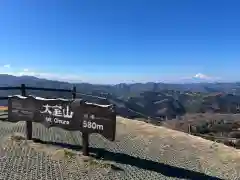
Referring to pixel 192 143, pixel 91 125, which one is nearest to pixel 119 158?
pixel 91 125

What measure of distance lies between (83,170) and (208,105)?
134 meters

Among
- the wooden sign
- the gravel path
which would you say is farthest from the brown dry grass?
the wooden sign

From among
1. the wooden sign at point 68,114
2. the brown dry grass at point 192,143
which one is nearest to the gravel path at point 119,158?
the brown dry grass at point 192,143

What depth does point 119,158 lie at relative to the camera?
9.95 meters

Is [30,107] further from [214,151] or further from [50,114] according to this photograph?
[214,151]

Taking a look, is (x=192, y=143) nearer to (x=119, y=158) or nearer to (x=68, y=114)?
(x=119, y=158)

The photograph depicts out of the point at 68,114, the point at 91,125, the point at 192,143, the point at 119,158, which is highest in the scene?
the point at 68,114

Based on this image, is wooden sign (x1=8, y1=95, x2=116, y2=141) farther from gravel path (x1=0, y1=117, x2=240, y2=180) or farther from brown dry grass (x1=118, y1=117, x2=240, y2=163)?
brown dry grass (x1=118, y1=117, x2=240, y2=163)

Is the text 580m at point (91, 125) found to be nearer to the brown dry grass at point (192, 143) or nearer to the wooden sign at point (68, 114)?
the wooden sign at point (68, 114)

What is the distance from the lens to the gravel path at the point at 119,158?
8.29 m

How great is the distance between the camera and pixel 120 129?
14.7 metres

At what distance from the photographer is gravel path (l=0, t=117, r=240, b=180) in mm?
8289

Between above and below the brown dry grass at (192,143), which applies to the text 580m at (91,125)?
above

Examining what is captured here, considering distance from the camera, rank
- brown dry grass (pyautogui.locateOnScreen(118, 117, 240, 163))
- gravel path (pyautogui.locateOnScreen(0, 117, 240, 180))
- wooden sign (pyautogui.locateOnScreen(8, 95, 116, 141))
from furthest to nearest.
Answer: brown dry grass (pyautogui.locateOnScreen(118, 117, 240, 163)) < wooden sign (pyautogui.locateOnScreen(8, 95, 116, 141)) < gravel path (pyautogui.locateOnScreen(0, 117, 240, 180))
